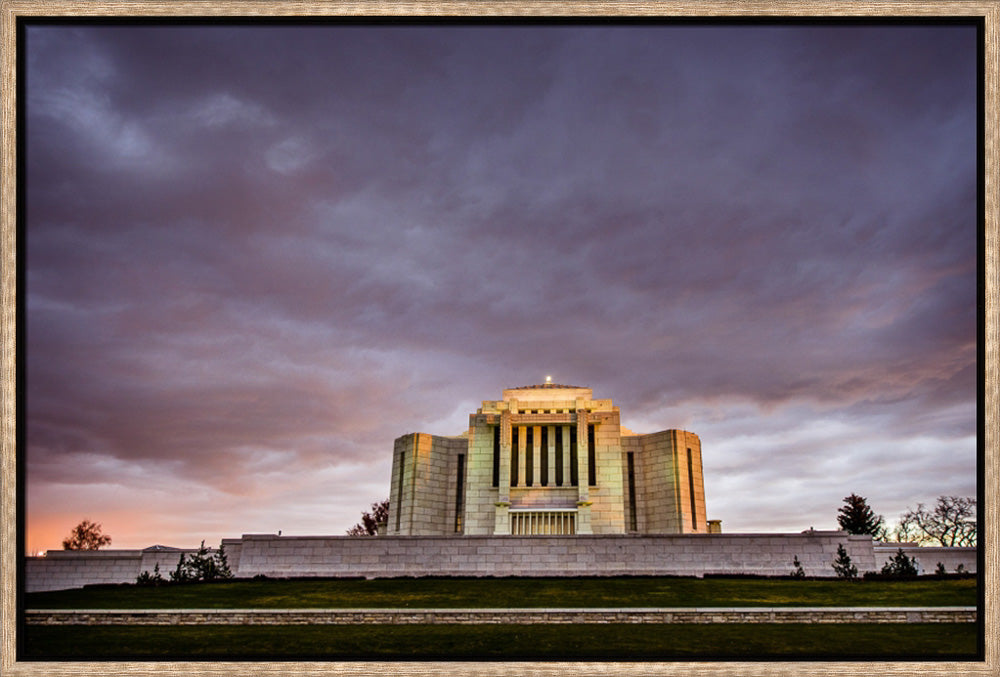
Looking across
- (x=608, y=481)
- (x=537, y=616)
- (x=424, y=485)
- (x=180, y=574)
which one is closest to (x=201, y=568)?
(x=180, y=574)

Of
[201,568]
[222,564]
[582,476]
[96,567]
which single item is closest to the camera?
[201,568]

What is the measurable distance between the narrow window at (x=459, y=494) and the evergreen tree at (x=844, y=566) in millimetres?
24481

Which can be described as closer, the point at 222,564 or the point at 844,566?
the point at 844,566

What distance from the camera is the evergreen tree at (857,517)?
141ft

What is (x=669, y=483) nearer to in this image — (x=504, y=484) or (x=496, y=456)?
(x=504, y=484)

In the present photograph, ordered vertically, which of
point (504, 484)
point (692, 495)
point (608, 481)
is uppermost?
point (608, 481)

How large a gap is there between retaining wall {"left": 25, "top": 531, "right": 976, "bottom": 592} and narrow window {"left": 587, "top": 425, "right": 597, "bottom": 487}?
17503mm

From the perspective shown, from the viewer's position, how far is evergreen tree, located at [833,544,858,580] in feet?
76.8

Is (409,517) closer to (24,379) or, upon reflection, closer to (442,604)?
(442,604)

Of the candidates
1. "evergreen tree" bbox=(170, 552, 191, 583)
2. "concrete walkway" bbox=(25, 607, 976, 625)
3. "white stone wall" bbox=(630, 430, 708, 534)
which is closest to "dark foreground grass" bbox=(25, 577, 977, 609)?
"evergreen tree" bbox=(170, 552, 191, 583)

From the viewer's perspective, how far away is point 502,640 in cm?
1273

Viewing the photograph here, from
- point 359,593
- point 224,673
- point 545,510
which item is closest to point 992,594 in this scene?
point 224,673

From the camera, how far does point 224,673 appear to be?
333 inches

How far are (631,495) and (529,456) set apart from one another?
23.1 feet
